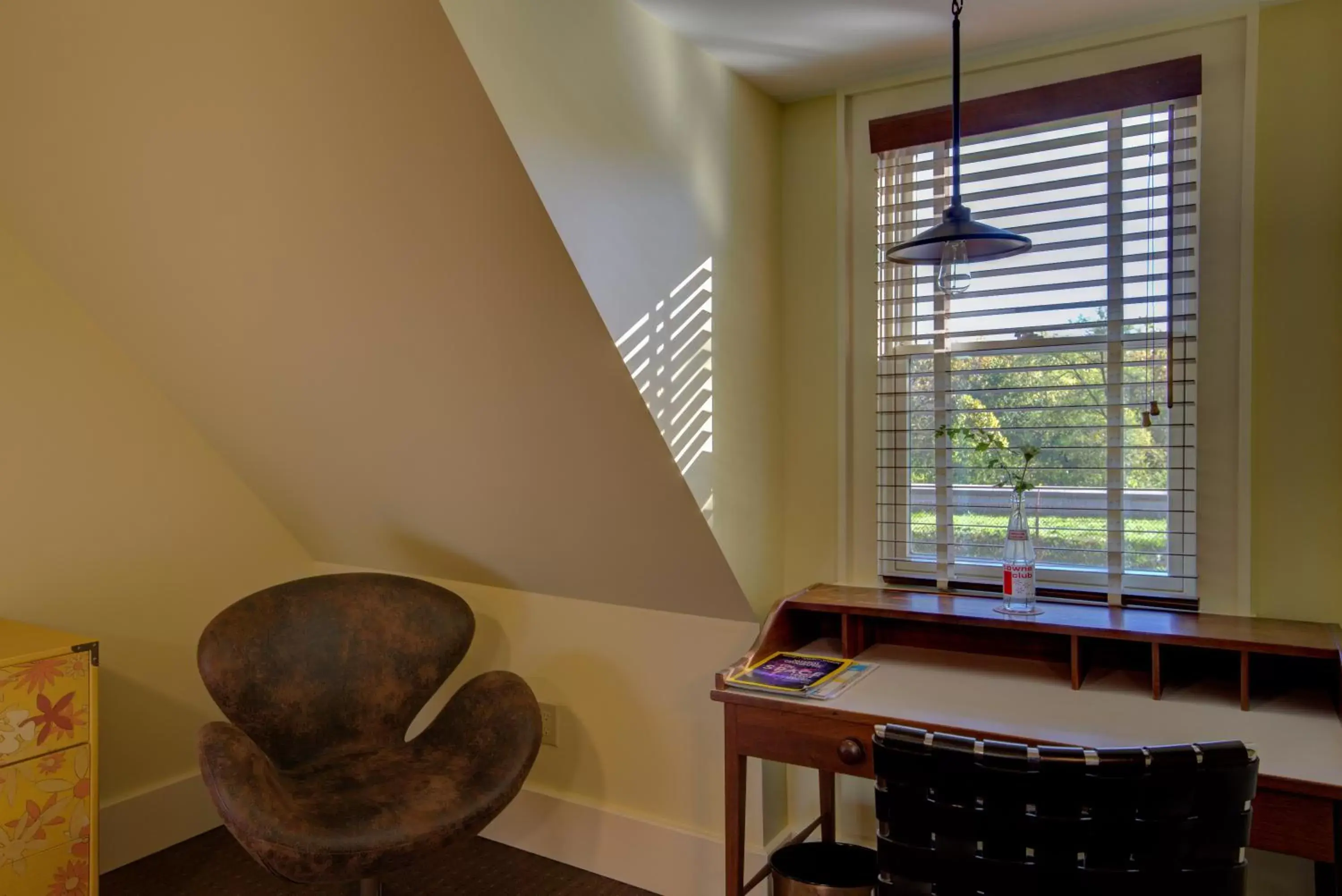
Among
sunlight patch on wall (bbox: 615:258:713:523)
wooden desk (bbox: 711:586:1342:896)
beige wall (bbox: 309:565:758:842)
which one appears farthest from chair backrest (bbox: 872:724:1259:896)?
beige wall (bbox: 309:565:758:842)

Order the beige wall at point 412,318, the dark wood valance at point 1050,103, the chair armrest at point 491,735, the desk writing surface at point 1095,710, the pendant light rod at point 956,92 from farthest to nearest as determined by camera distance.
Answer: the chair armrest at point 491,735, the dark wood valance at point 1050,103, the pendant light rod at point 956,92, the beige wall at point 412,318, the desk writing surface at point 1095,710

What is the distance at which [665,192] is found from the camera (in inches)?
77.8

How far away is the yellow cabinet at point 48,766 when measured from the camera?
6.78 ft

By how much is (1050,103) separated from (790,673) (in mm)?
1459

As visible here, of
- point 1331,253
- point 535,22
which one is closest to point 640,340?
point 535,22

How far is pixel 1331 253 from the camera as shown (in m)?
1.91

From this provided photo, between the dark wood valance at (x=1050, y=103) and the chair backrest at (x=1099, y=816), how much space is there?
1.48 metres

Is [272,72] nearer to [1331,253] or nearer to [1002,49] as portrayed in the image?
[1002,49]

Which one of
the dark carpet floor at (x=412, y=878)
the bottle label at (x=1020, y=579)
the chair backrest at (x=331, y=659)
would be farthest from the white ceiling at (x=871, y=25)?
the dark carpet floor at (x=412, y=878)

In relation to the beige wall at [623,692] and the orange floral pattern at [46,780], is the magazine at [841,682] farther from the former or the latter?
the orange floral pattern at [46,780]

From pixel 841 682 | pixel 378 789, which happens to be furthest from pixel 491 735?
pixel 841 682

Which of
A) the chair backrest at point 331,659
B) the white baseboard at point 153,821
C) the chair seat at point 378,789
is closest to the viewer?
the chair seat at point 378,789

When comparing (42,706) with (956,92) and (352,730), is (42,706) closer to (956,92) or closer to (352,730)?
(352,730)

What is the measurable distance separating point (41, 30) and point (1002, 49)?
2.07 metres
